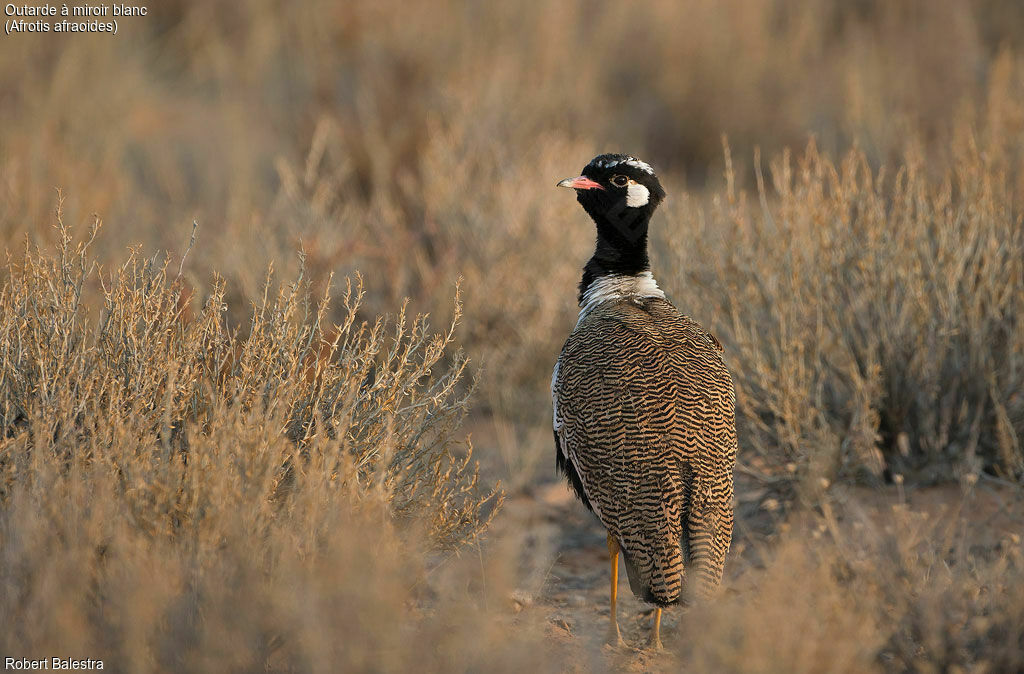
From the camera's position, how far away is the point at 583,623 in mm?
3678

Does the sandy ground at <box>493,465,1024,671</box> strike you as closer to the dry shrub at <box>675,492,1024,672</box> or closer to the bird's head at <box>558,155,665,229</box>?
the dry shrub at <box>675,492,1024,672</box>

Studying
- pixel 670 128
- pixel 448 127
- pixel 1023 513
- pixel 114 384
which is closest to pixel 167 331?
pixel 114 384

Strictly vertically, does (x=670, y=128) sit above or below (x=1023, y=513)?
above

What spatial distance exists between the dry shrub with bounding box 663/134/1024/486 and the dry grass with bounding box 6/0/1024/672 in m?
0.02

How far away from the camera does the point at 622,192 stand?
12.5ft

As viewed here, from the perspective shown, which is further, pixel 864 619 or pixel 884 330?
pixel 884 330

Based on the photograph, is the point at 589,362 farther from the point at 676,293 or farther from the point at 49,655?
the point at 49,655

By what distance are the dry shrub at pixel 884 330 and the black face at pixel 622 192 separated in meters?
0.57

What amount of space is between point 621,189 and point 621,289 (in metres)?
0.36

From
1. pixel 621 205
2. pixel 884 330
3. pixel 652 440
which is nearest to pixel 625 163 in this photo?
pixel 621 205

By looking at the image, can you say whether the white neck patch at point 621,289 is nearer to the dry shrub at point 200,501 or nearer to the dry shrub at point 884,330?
the dry shrub at point 884,330

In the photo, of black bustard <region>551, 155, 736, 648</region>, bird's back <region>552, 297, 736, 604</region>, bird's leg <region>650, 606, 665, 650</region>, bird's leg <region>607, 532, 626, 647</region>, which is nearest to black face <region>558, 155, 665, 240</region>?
black bustard <region>551, 155, 736, 648</region>

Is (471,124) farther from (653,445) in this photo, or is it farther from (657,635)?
(657,635)

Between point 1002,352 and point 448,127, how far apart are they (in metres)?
3.85
